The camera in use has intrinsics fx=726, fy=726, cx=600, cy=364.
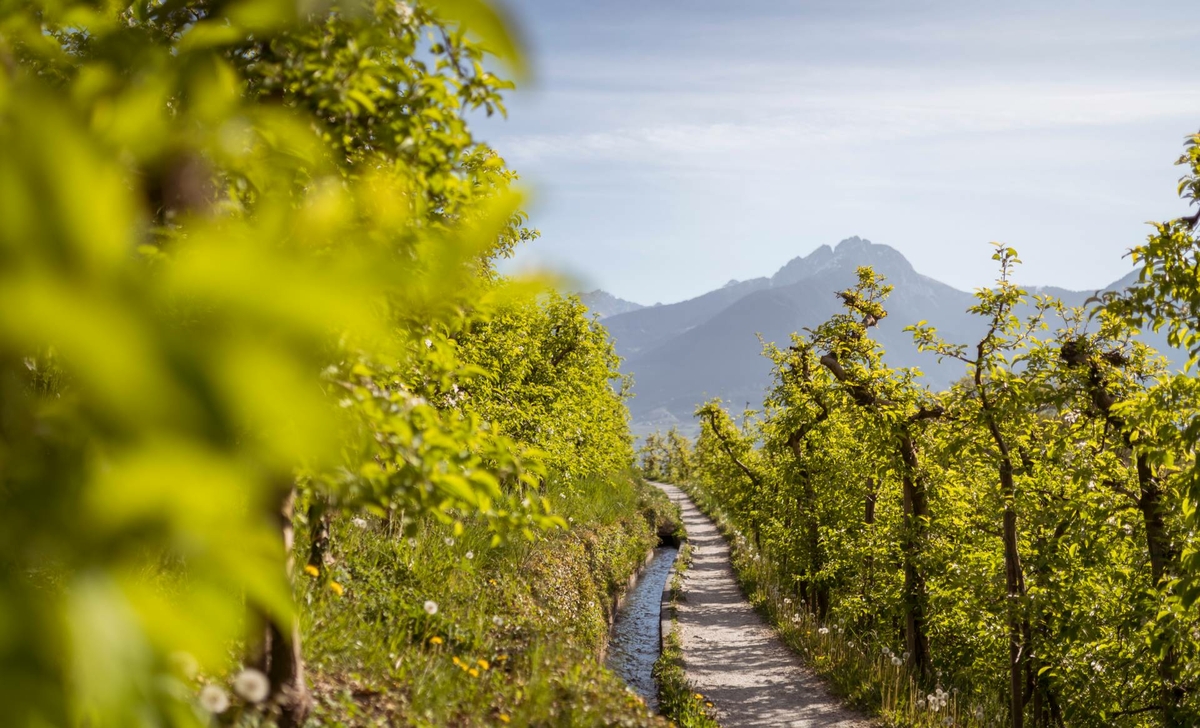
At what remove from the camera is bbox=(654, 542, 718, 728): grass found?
915cm

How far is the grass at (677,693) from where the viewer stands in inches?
360

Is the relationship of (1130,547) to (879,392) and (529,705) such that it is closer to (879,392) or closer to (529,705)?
(879,392)

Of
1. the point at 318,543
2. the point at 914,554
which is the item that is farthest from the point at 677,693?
the point at 318,543

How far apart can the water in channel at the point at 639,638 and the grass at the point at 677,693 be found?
1.44 feet

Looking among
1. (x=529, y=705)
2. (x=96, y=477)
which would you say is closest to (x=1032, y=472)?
(x=529, y=705)

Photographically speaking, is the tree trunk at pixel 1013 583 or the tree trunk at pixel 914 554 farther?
the tree trunk at pixel 914 554

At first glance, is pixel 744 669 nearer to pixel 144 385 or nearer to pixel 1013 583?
pixel 1013 583

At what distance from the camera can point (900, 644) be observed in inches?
477

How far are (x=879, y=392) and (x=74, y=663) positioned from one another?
11.0m

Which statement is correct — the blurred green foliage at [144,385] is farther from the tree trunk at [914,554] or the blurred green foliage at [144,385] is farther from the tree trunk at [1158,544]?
the tree trunk at [914,554]

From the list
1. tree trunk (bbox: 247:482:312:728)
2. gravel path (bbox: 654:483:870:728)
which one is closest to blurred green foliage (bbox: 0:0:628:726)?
tree trunk (bbox: 247:482:312:728)

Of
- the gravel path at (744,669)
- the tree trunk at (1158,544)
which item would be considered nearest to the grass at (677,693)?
the gravel path at (744,669)

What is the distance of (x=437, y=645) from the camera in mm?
5508

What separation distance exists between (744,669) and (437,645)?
8557 mm
